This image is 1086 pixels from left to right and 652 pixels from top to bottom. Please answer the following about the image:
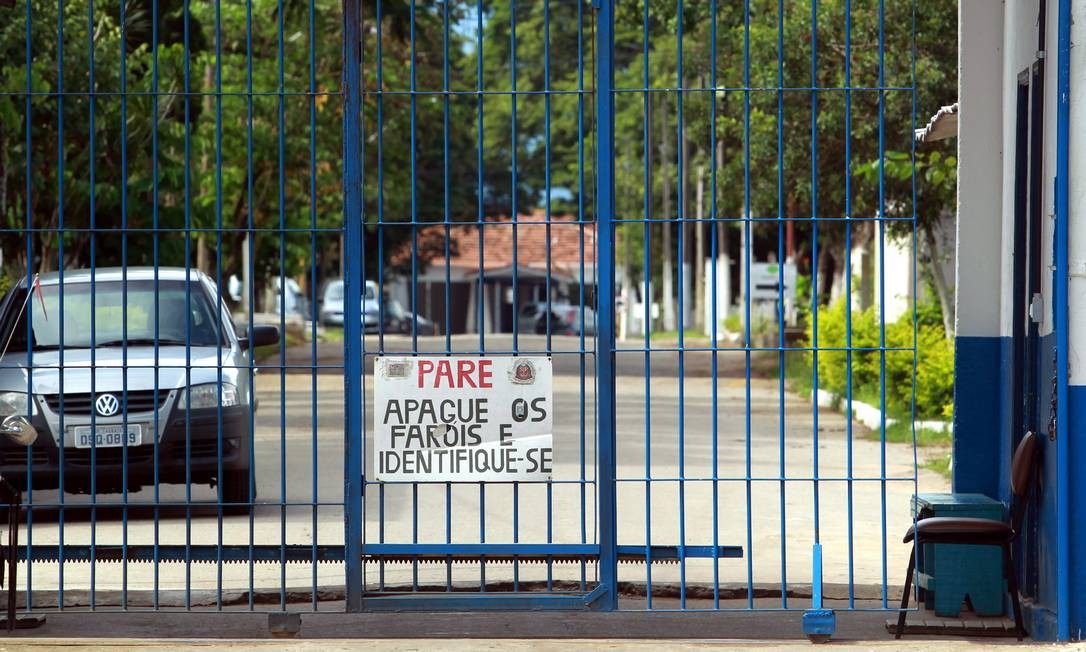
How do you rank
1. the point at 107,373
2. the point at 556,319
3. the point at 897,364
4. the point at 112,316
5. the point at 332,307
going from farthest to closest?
the point at 332,307
the point at 556,319
the point at 897,364
the point at 112,316
the point at 107,373

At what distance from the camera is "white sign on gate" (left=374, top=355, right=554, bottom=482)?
7352mm

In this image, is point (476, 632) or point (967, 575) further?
point (967, 575)

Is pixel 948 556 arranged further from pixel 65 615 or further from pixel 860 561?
pixel 65 615

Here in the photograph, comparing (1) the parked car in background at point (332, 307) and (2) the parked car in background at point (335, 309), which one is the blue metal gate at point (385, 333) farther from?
(1) the parked car in background at point (332, 307)

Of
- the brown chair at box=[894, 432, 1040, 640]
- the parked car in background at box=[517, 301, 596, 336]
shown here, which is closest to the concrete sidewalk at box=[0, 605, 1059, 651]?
the brown chair at box=[894, 432, 1040, 640]

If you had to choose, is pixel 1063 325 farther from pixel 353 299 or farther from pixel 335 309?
pixel 335 309

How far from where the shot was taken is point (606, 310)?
24.1 ft

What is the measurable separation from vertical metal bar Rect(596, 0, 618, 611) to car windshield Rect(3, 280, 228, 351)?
5076 mm

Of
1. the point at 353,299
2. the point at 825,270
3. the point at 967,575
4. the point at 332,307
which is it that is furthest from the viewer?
the point at 332,307

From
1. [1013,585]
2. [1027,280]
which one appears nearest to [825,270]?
[1027,280]

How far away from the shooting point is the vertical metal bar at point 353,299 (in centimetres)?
729

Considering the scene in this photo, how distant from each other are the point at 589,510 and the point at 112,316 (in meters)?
3.93

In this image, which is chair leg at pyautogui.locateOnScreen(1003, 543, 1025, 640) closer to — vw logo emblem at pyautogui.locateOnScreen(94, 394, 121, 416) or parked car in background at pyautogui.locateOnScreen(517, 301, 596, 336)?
vw logo emblem at pyautogui.locateOnScreen(94, 394, 121, 416)

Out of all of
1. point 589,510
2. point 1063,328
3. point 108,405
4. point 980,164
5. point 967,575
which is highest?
point 980,164
